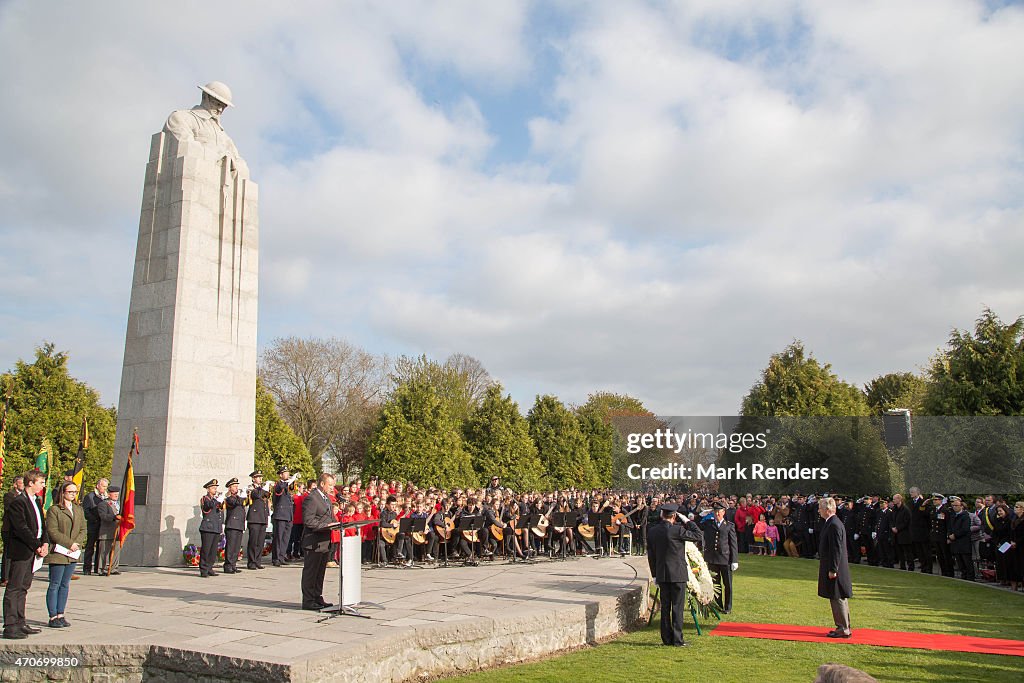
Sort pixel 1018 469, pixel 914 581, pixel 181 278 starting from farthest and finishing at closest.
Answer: pixel 1018 469, pixel 914 581, pixel 181 278

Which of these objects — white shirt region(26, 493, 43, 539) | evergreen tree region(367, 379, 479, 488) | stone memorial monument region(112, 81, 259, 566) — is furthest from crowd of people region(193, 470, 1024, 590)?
evergreen tree region(367, 379, 479, 488)

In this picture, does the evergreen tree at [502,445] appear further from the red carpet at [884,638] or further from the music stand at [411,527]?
the red carpet at [884,638]

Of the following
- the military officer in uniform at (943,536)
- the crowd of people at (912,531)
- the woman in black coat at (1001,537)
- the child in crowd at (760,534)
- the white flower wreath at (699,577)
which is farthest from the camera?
the child in crowd at (760,534)

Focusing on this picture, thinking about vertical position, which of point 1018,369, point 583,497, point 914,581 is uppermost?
point 1018,369

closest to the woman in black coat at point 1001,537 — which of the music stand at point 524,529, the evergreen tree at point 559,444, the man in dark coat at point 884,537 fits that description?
the man in dark coat at point 884,537

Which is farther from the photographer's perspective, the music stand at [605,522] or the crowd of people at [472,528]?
the music stand at [605,522]

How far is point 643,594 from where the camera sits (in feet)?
38.3

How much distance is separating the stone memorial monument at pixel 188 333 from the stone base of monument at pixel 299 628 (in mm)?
2382

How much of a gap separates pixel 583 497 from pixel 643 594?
1200cm

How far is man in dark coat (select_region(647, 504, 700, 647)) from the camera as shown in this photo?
377 inches

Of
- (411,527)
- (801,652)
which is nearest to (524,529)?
(411,527)

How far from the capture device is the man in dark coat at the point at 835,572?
32.6ft

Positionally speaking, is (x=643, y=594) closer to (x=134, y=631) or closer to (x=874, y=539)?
(x=134, y=631)

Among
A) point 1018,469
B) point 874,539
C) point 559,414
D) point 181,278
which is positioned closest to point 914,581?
point 874,539
